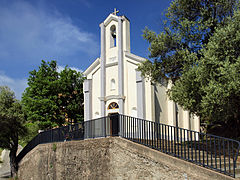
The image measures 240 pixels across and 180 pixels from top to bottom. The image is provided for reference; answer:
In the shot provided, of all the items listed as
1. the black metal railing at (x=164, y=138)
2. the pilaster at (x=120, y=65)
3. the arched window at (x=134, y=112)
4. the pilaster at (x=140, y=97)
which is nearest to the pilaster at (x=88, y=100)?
the pilaster at (x=120, y=65)

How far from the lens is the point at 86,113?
19797 mm

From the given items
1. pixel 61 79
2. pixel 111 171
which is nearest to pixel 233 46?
pixel 111 171

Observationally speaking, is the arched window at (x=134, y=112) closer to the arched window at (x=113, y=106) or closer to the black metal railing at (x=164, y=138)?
the arched window at (x=113, y=106)

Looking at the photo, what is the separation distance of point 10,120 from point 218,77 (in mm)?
16368

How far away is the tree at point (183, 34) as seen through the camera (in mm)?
10233

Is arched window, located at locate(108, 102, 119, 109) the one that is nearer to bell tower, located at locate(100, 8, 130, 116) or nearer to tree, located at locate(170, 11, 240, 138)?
bell tower, located at locate(100, 8, 130, 116)

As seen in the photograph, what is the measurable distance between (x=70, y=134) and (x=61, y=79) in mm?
12304

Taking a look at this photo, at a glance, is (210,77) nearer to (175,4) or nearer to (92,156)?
(175,4)

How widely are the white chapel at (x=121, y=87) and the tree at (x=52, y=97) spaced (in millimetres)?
4313

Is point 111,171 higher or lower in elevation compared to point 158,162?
lower

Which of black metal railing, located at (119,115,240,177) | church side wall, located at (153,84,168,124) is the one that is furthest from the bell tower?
black metal railing, located at (119,115,240,177)

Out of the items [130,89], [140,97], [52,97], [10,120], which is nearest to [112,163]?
[140,97]

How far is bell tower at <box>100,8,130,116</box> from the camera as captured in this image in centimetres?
1828

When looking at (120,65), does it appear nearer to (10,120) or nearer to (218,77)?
(10,120)
